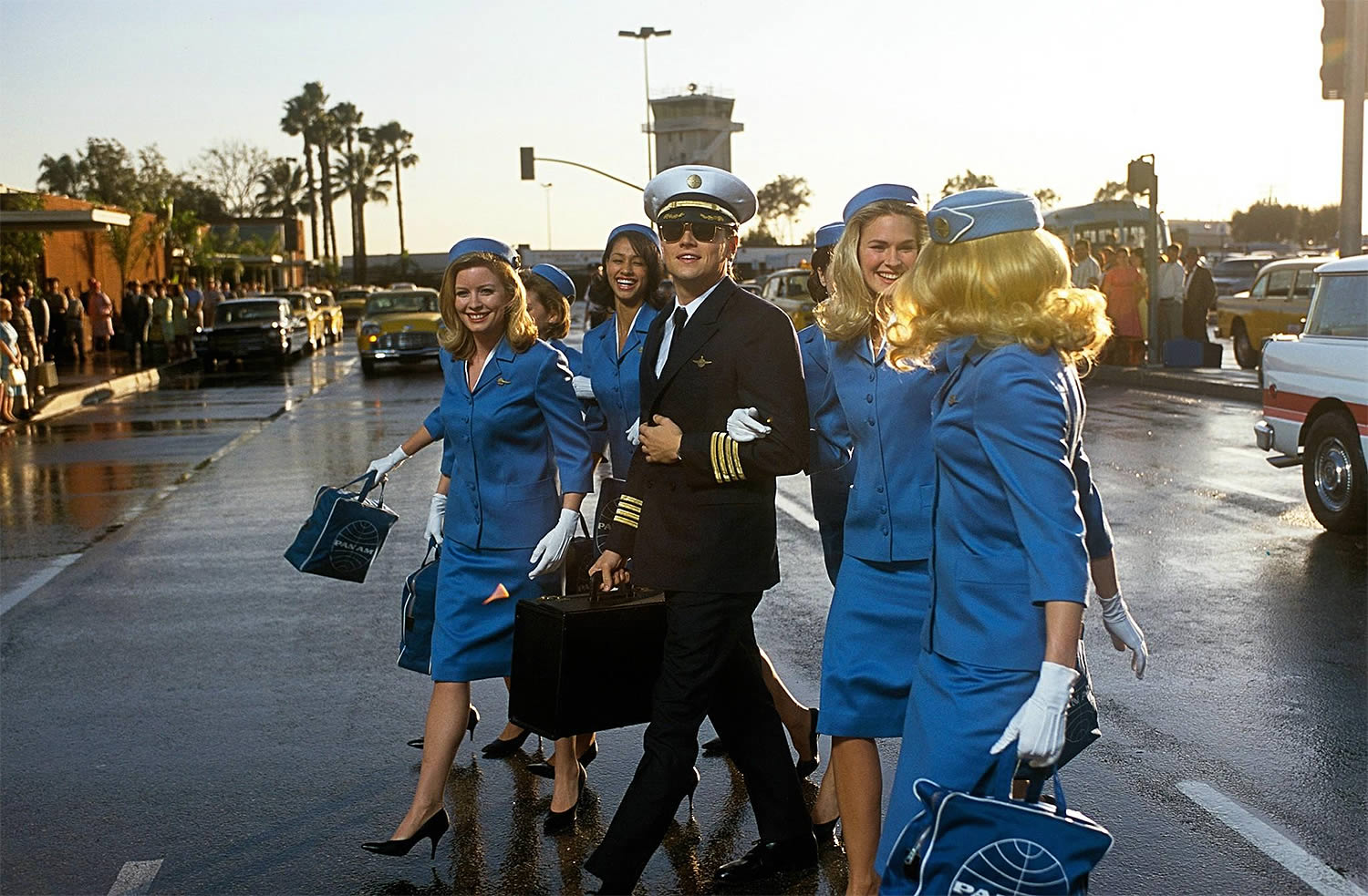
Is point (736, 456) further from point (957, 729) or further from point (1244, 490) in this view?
point (1244, 490)

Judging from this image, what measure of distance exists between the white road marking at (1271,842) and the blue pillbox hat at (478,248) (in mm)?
2788

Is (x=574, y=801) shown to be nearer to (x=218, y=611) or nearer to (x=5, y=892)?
(x=5, y=892)

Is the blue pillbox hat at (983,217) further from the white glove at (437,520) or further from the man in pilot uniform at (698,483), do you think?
the white glove at (437,520)

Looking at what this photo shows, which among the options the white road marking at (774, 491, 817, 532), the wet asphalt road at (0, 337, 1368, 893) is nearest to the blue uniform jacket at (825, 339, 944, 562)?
the wet asphalt road at (0, 337, 1368, 893)

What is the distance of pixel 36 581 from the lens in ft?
30.8

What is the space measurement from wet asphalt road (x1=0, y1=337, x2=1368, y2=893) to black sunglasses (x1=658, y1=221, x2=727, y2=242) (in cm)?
176

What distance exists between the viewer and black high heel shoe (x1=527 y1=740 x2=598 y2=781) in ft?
17.3

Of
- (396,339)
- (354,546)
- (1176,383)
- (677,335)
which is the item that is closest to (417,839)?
(354,546)

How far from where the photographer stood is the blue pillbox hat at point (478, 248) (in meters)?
4.99

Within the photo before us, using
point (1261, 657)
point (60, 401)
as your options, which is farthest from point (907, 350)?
point (60, 401)

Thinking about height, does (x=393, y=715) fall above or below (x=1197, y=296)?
below

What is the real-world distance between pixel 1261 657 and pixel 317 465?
10.2 m

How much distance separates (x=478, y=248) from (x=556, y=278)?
5.68 feet

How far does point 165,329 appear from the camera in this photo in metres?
35.2
